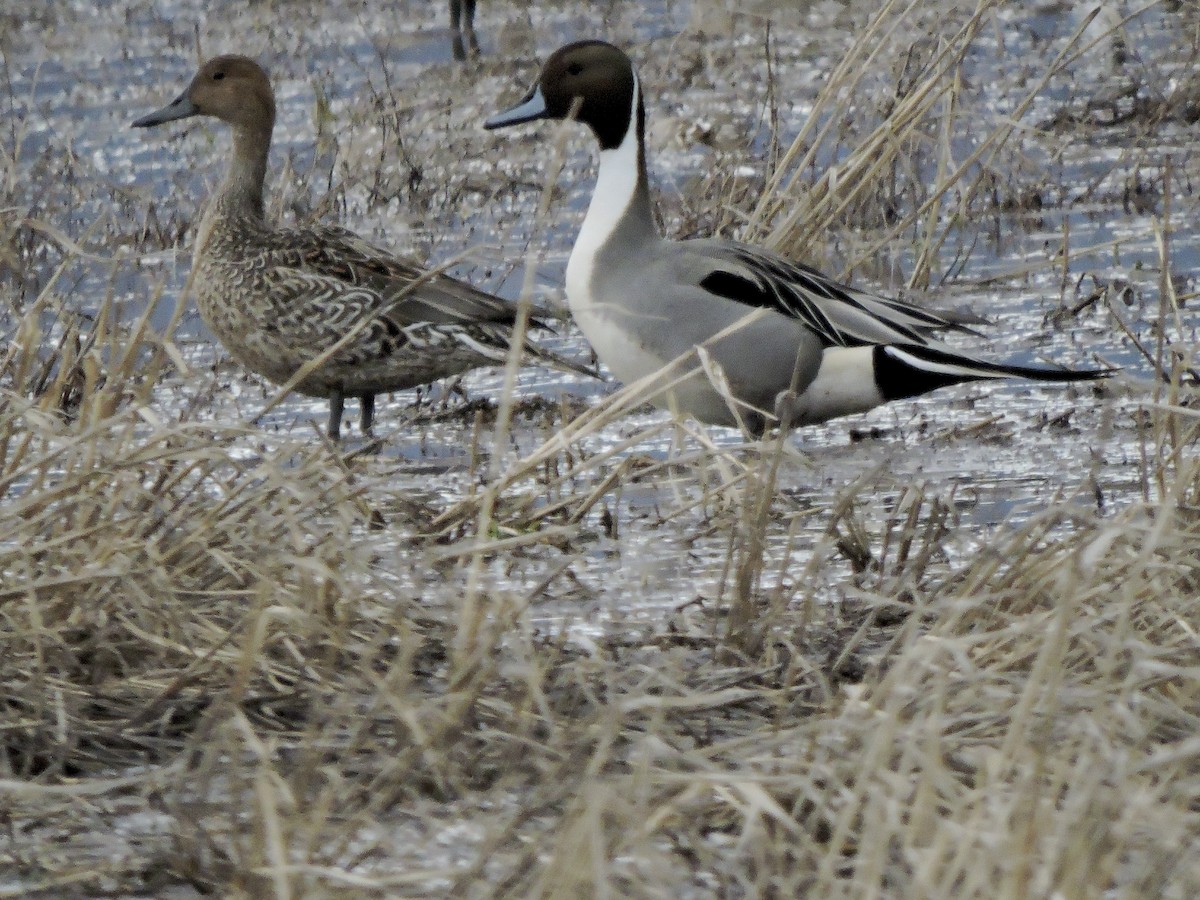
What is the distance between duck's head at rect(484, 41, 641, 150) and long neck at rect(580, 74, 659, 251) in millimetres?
23

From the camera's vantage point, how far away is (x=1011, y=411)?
5.25 m

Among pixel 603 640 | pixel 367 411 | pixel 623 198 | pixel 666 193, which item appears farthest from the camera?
pixel 666 193

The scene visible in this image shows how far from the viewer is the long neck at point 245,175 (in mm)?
5895

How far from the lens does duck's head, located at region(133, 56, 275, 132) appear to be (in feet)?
20.2

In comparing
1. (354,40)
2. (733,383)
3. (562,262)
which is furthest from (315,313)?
(354,40)

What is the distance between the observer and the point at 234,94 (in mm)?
6203

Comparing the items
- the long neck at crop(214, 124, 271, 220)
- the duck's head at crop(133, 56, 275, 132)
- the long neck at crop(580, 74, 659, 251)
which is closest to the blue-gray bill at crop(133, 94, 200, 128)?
the duck's head at crop(133, 56, 275, 132)

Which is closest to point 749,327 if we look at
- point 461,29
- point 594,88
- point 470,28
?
point 594,88

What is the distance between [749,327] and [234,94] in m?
2.01

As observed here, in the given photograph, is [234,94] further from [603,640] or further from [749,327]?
[603,640]

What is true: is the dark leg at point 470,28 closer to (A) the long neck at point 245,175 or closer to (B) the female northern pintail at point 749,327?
(A) the long neck at point 245,175

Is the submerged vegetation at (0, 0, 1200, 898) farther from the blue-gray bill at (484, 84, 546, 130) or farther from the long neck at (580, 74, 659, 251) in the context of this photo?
the blue-gray bill at (484, 84, 546, 130)

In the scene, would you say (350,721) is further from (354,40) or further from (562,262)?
(354,40)

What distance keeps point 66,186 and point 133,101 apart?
6.64ft
